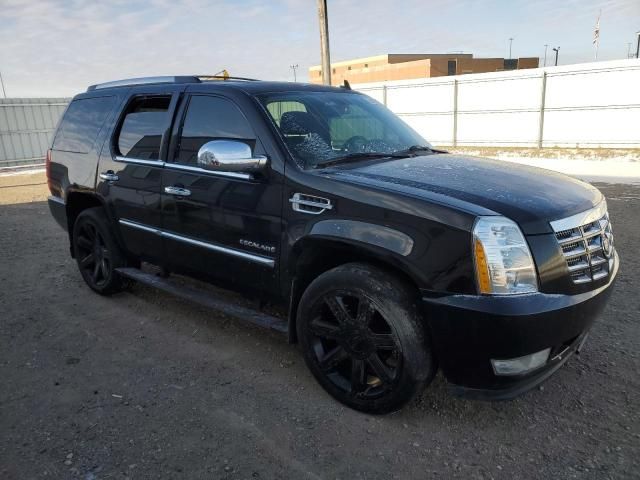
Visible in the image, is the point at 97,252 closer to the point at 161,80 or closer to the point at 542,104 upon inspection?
the point at 161,80

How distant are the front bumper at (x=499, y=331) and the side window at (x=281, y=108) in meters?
1.61

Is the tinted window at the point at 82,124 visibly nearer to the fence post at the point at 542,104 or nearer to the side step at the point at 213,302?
the side step at the point at 213,302

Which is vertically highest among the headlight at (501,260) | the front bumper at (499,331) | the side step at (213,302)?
the headlight at (501,260)

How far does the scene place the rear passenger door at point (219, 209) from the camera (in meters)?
3.20

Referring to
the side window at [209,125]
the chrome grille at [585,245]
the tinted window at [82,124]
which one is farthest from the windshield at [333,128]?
the tinted window at [82,124]

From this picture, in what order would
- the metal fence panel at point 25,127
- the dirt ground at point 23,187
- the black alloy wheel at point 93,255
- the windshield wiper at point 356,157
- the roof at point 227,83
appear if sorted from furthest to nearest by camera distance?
the metal fence panel at point 25,127 < the dirt ground at point 23,187 < the black alloy wheel at point 93,255 < the roof at point 227,83 < the windshield wiper at point 356,157

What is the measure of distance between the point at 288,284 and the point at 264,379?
669mm

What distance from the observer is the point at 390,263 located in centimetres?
260

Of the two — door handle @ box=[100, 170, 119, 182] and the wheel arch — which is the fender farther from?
the wheel arch

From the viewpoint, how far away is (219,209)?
3412 millimetres

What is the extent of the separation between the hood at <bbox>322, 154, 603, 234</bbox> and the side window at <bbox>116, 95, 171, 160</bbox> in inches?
63.6

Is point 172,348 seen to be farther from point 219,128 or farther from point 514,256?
point 514,256

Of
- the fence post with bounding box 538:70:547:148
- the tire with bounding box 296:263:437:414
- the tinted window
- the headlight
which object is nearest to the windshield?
the tire with bounding box 296:263:437:414

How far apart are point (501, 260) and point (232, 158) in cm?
163
